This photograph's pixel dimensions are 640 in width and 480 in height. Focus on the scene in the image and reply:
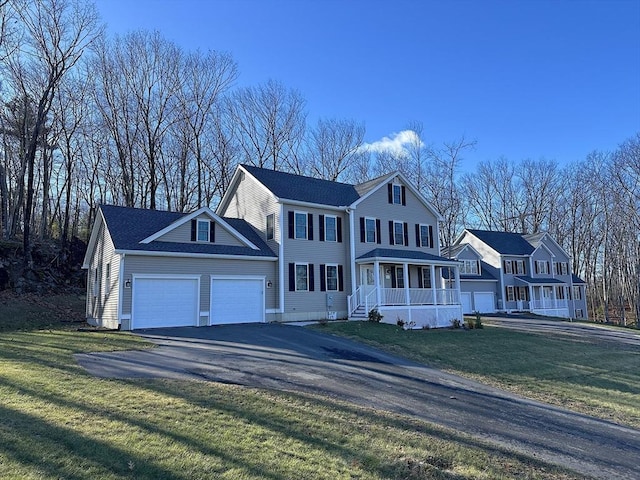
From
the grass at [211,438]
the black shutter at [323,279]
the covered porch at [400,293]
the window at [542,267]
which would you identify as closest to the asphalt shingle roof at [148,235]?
the black shutter at [323,279]

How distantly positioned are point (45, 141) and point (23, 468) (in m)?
29.1

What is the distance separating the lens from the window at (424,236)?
25.2m

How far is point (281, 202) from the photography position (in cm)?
2067

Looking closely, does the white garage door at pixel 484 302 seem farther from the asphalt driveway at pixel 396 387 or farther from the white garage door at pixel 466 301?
the asphalt driveway at pixel 396 387

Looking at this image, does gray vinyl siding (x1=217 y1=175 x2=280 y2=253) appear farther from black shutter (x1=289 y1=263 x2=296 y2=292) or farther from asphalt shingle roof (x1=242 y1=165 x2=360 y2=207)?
black shutter (x1=289 y1=263 x2=296 y2=292)

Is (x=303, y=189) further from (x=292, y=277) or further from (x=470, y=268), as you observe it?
(x=470, y=268)

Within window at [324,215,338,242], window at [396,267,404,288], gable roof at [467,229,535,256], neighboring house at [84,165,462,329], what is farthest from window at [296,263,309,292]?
gable roof at [467,229,535,256]

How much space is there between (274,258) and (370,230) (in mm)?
5930

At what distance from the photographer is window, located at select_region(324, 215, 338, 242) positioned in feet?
73.0

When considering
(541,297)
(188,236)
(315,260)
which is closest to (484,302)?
(541,297)

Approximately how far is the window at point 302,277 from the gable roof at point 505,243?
24.9m

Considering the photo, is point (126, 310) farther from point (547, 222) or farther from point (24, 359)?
point (547, 222)

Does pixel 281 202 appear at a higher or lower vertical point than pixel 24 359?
higher

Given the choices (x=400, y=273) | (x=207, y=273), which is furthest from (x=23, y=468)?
(x=400, y=273)
